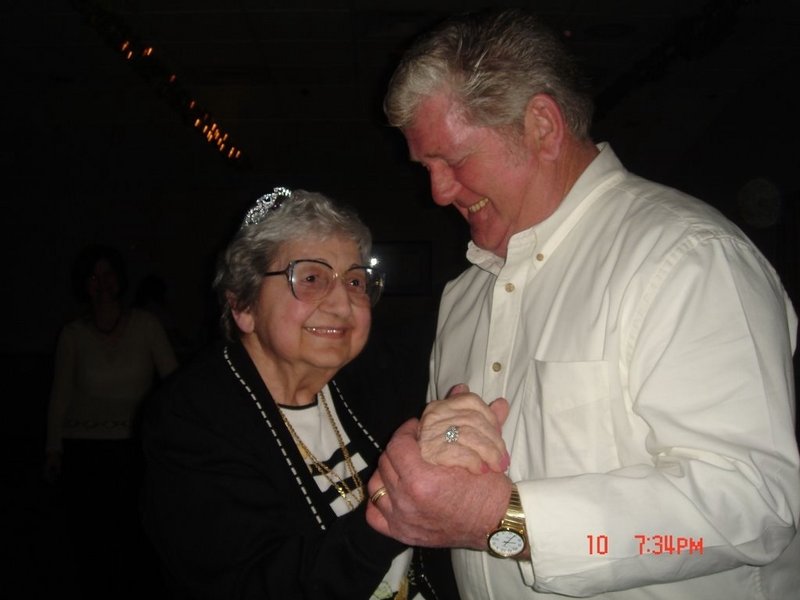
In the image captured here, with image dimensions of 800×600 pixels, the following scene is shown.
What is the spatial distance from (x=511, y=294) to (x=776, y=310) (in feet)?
1.86

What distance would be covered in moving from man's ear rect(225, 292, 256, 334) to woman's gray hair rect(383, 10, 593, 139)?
706mm

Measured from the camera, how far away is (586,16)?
17.1ft

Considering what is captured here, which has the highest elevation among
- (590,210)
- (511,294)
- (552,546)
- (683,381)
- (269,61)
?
(269,61)

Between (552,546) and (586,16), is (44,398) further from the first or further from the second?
(552,546)

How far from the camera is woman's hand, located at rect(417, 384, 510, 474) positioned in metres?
1.19

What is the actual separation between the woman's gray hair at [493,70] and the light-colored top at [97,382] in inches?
97.7

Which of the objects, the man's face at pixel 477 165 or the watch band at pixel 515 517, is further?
the man's face at pixel 477 165

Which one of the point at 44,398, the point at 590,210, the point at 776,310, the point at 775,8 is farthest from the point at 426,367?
the point at 44,398

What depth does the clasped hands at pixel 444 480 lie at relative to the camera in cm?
113

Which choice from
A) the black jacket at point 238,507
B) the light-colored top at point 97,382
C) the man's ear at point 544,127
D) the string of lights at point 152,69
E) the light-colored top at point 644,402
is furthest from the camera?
the string of lights at point 152,69

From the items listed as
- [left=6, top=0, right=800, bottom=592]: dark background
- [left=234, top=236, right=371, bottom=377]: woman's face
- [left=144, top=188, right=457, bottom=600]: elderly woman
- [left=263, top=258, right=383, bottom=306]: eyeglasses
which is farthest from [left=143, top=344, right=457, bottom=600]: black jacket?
[left=6, top=0, right=800, bottom=592]: dark background

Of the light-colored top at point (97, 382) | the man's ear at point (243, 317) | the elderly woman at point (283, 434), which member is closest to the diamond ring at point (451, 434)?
the elderly woman at point (283, 434)

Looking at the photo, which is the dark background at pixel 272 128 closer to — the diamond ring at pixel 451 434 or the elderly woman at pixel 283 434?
the elderly woman at pixel 283 434

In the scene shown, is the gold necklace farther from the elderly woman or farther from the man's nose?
the man's nose
